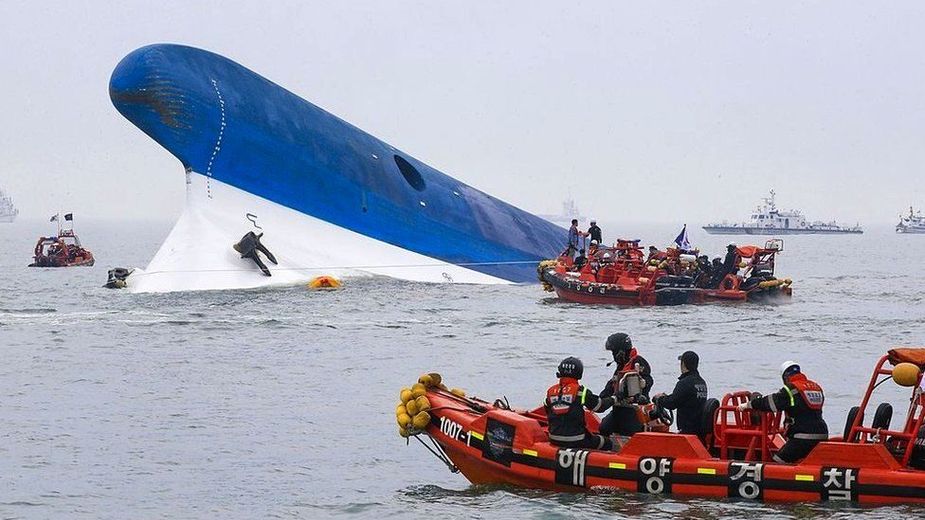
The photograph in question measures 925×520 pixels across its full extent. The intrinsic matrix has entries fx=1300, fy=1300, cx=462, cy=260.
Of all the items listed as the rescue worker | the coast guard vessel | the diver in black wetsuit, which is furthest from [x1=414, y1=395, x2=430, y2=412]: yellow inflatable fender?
the coast guard vessel

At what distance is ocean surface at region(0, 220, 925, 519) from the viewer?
1441 cm

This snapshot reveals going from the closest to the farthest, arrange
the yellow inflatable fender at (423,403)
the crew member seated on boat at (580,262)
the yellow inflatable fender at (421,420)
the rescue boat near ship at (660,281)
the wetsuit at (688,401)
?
the wetsuit at (688,401), the yellow inflatable fender at (421,420), the yellow inflatable fender at (423,403), the rescue boat near ship at (660,281), the crew member seated on boat at (580,262)

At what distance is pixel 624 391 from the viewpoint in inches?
531

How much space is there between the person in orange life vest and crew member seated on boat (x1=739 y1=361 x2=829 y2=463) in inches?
68.0

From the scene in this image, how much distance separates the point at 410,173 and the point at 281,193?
828 centimetres

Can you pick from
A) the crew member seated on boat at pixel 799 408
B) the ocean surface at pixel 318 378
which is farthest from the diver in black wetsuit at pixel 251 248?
the crew member seated on boat at pixel 799 408

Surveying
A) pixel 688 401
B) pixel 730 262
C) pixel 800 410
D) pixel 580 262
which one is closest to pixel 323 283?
pixel 580 262

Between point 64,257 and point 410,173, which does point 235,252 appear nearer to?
point 410,173

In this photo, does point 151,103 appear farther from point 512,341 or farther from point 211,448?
point 211,448

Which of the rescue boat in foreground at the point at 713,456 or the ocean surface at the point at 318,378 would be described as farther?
the ocean surface at the point at 318,378

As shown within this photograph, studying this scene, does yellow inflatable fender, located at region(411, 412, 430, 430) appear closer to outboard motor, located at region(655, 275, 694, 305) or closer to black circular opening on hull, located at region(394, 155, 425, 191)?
outboard motor, located at region(655, 275, 694, 305)

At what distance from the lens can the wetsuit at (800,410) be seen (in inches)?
486

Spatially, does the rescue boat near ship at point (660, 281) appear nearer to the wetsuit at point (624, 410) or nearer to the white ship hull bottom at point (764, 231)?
the wetsuit at point (624, 410)

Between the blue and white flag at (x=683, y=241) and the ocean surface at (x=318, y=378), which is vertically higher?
the blue and white flag at (x=683, y=241)
